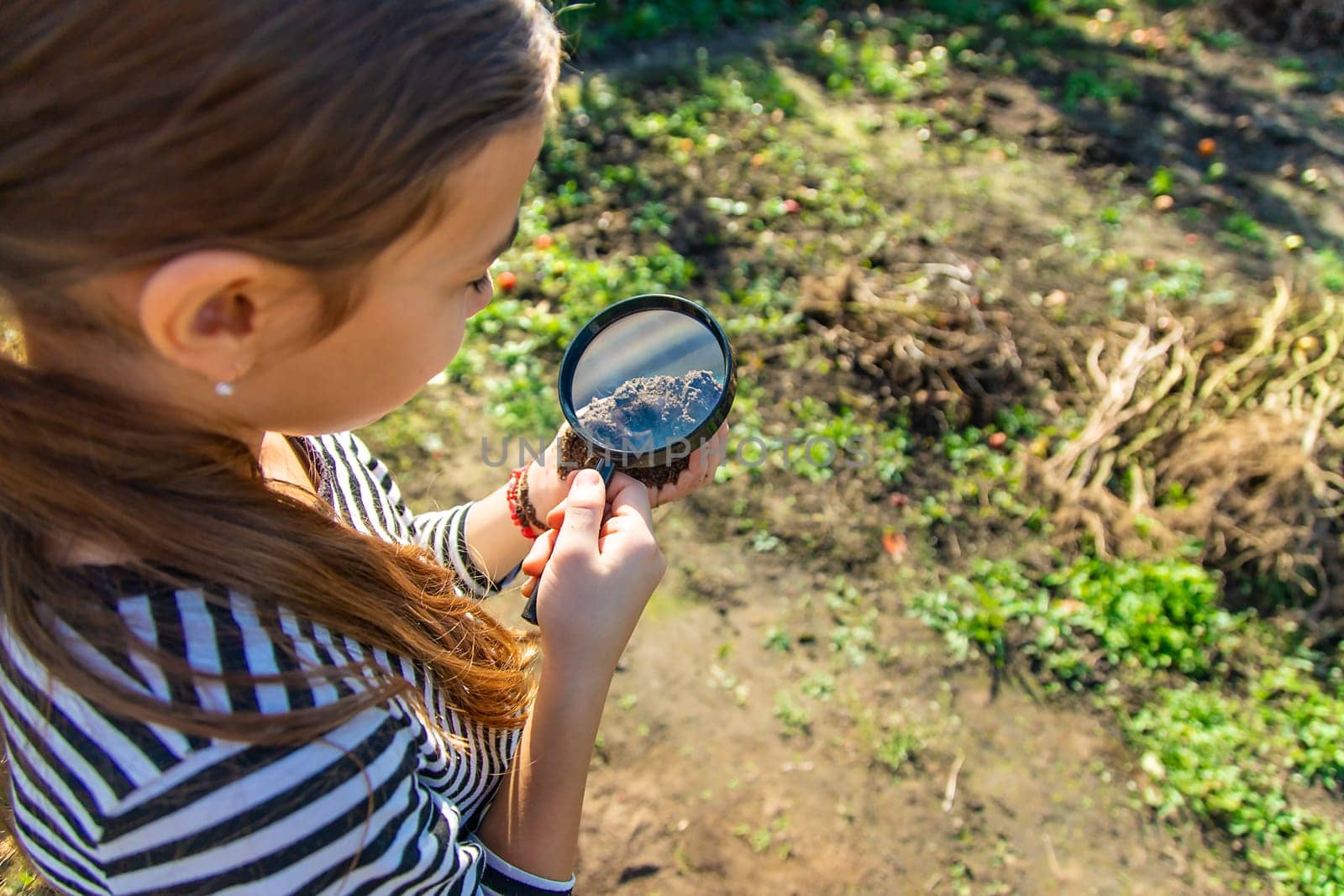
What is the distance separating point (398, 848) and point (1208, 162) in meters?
6.28

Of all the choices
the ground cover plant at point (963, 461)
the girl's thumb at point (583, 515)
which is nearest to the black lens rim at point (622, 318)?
the girl's thumb at point (583, 515)

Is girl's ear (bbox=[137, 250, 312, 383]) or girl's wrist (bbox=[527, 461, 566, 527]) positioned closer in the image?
girl's ear (bbox=[137, 250, 312, 383])

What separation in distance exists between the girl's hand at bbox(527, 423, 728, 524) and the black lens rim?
0.06 meters

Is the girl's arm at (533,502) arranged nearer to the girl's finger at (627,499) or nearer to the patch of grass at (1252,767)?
the girl's finger at (627,499)

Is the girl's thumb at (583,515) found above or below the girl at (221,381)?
below

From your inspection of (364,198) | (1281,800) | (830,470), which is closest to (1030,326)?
(830,470)

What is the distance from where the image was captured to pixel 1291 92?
6.42m

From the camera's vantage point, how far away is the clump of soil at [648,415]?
5.68 feet

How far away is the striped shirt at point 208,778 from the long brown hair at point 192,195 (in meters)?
0.02

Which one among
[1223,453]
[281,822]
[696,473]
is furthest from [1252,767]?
[281,822]

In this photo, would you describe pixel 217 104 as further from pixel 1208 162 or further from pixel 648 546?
pixel 1208 162

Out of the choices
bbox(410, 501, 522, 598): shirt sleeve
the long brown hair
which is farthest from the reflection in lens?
the long brown hair

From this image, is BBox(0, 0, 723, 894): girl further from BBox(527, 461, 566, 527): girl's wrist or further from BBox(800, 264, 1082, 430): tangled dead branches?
BBox(800, 264, 1082, 430): tangled dead branches

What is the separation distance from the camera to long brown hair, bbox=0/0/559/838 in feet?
3.01
